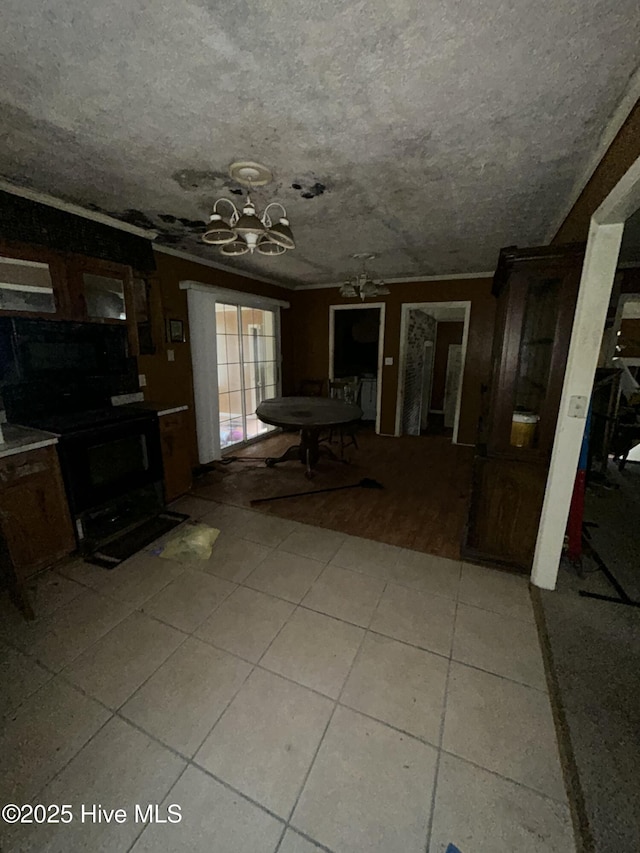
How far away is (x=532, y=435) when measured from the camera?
2.04 metres

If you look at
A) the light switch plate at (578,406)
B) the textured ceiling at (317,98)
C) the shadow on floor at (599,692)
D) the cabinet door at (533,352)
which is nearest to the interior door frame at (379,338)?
the textured ceiling at (317,98)

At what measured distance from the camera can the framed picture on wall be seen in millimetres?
3482

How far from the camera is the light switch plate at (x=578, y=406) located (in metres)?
1.74

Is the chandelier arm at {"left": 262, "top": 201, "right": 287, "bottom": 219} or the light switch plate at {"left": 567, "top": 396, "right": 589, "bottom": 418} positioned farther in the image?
the chandelier arm at {"left": 262, "top": 201, "right": 287, "bottom": 219}

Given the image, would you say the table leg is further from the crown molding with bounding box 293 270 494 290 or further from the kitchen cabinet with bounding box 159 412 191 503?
the crown molding with bounding box 293 270 494 290

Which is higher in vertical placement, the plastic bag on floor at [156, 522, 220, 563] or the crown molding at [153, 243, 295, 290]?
the crown molding at [153, 243, 295, 290]

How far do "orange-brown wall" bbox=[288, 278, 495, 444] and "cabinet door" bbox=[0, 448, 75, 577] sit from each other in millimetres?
4130

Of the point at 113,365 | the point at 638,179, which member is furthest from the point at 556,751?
the point at 113,365

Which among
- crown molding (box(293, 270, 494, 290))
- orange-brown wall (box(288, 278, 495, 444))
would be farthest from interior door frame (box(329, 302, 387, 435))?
crown molding (box(293, 270, 494, 290))

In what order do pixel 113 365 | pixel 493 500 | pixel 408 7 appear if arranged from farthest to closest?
pixel 113 365
pixel 493 500
pixel 408 7

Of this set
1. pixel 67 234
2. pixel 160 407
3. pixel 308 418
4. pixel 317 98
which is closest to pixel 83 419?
pixel 160 407

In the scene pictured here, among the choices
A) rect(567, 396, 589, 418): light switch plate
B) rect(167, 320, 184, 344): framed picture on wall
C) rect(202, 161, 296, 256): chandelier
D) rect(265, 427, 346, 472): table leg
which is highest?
rect(202, 161, 296, 256): chandelier

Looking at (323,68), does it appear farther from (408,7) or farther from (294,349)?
(294,349)

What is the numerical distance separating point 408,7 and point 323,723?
7.85 feet
